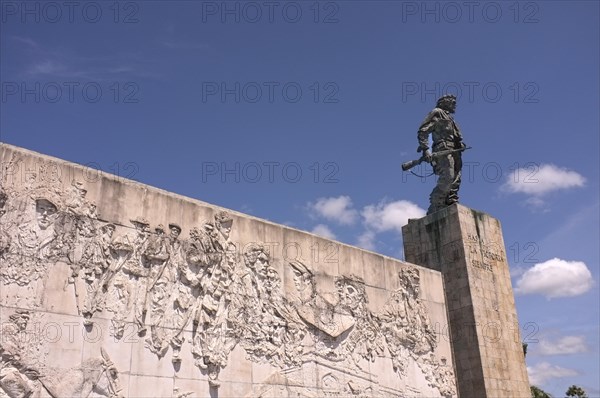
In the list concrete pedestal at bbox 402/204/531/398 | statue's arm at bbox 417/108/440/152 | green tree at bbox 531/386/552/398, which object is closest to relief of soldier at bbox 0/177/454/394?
concrete pedestal at bbox 402/204/531/398

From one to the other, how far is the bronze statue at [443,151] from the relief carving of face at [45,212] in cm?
736

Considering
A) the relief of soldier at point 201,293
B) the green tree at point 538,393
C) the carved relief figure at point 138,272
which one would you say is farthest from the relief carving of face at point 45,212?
the green tree at point 538,393

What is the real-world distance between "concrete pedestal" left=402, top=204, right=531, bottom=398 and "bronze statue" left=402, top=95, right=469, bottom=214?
0.38 m

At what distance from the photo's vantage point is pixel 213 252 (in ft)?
25.9

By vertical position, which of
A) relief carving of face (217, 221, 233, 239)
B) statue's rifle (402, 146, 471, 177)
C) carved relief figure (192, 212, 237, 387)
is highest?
statue's rifle (402, 146, 471, 177)

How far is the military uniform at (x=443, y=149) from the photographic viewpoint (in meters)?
11.9

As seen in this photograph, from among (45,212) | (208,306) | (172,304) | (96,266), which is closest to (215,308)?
(208,306)

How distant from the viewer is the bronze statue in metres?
12.0

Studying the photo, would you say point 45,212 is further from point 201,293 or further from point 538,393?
point 538,393

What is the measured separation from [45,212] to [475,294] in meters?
7.52

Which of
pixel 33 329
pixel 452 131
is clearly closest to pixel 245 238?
pixel 33 329

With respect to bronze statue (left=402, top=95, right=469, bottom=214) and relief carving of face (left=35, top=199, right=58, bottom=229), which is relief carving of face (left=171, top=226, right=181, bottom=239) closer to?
relief carving of face (left=35, top=199, right=58, bottom=229)

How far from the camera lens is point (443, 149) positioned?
12.1 metres

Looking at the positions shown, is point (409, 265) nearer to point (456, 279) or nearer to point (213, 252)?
point (456, 279)
